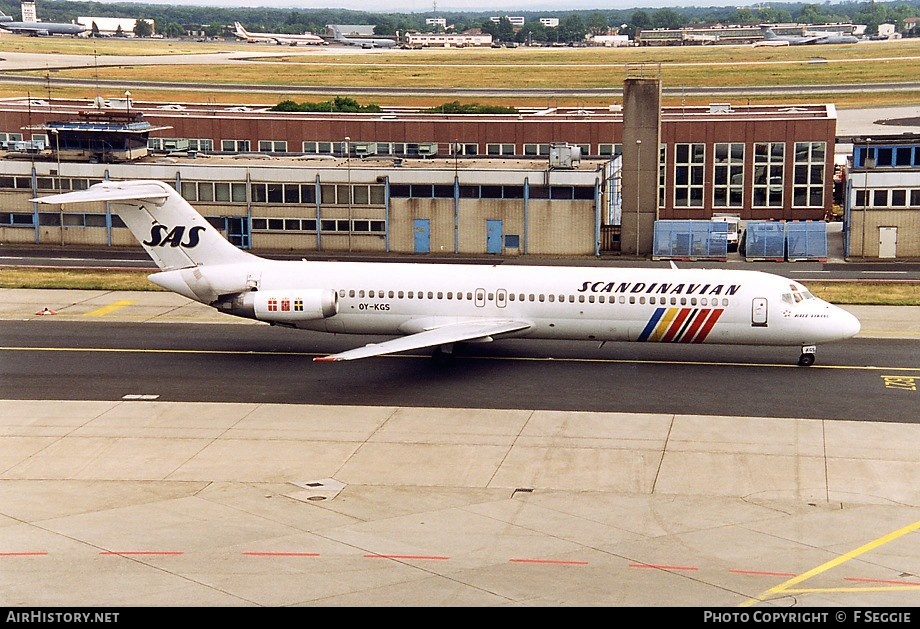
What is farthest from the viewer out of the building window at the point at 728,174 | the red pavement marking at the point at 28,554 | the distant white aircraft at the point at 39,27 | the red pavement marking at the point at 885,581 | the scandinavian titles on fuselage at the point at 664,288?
the distant white aircraft at the point at 39,27

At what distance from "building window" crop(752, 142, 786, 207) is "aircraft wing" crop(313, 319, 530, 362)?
43.8 m

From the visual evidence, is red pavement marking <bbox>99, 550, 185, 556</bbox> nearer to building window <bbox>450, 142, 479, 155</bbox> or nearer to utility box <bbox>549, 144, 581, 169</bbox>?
utility box <bbox>549, 144, 581, 169</bbox>

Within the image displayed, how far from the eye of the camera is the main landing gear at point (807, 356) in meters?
40.7

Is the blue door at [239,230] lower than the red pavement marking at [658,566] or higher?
higher

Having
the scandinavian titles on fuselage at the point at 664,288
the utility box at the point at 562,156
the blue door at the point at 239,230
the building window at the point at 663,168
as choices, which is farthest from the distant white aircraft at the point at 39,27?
the scandinavian titles on fuselage at the point at 664,288

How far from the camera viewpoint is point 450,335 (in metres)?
39.7

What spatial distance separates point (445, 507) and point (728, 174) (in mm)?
57791

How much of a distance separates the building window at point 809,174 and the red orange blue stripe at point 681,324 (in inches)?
1679

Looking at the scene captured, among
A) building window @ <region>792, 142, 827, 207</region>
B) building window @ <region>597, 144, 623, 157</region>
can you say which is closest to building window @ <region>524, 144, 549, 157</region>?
building window @ <region>597, 144, 623, 157</region>

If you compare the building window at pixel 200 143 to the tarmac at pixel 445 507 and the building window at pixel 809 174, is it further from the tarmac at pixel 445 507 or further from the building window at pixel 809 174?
the tarmac at pixel 445 507

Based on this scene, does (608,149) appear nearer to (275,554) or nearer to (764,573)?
(764,573)

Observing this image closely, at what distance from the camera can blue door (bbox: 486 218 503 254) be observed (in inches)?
2719

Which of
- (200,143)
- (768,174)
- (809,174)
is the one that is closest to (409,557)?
(768,174)
